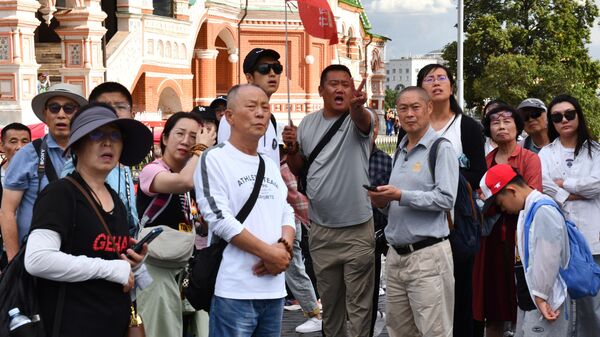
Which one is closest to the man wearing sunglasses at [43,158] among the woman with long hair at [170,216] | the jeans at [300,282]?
the woman with long hair at [170,216]

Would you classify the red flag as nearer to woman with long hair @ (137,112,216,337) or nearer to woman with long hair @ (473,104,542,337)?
woman with long hair @ (473,104,542,337)

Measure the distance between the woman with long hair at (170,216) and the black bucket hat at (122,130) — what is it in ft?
3.46

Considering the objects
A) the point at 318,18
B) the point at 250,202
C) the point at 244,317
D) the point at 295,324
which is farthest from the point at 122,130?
the point at 318,18

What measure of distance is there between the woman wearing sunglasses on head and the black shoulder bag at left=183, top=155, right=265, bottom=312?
339cm

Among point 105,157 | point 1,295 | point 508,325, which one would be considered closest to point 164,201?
point 105,157

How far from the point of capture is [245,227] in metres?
5.09

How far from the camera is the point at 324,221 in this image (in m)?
7.16

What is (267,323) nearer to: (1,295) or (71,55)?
(1,295)

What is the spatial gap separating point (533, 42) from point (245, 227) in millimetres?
42014

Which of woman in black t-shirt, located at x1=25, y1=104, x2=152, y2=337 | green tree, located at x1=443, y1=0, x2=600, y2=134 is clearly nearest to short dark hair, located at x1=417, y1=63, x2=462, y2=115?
woman in black t-shirt, located at x1=25, y1=104, x2=152, y2=337

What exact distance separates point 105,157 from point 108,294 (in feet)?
2.20

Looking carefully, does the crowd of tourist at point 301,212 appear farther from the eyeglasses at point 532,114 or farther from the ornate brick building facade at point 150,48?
the ornate brick building facade at point 150,48

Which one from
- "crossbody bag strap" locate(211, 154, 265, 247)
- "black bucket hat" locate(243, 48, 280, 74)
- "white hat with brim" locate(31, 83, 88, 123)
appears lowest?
"crossbody bag strap" locate(211, 154, 265, 247)

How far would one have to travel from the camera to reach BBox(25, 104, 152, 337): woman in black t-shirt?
4277 millimetres
